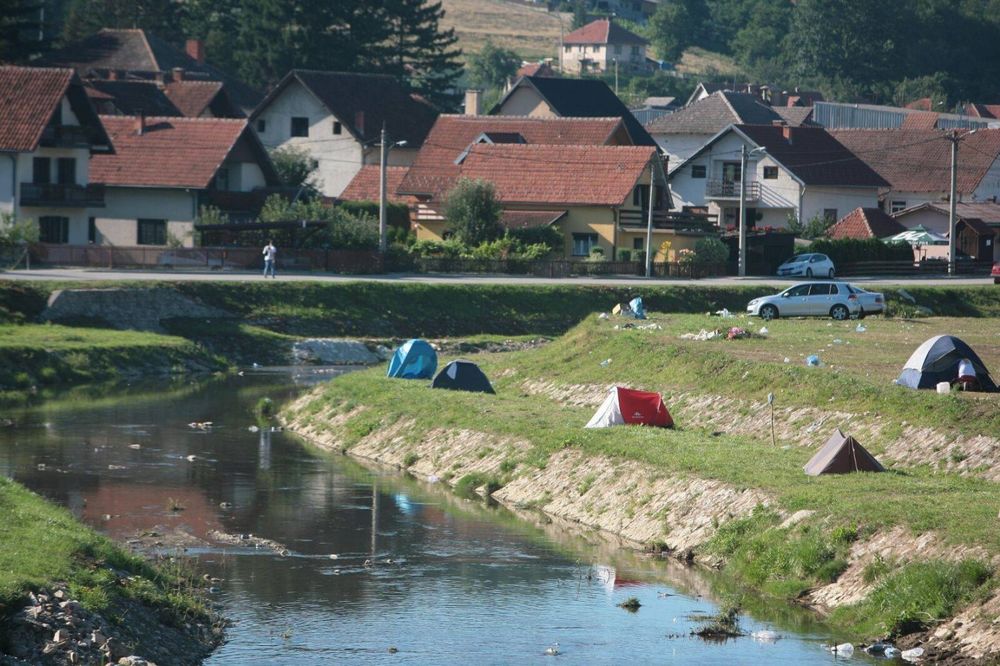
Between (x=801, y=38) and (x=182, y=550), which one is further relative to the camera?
(x=801, y=38)

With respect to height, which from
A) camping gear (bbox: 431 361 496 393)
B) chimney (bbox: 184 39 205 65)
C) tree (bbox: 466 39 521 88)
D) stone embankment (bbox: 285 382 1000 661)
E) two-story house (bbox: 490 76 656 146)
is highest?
tree (bbox: 466 39 521 88)

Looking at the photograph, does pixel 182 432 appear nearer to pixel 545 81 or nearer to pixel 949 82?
pixel 545 81

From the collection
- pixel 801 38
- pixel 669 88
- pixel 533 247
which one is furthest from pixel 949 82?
pixel 533 247

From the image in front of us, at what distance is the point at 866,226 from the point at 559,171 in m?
19.5

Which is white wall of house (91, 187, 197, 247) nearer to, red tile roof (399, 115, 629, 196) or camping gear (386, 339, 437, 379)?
red tile roof (399, 115, 629, 196)

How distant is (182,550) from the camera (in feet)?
95.5

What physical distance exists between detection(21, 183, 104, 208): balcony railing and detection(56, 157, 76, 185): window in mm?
649

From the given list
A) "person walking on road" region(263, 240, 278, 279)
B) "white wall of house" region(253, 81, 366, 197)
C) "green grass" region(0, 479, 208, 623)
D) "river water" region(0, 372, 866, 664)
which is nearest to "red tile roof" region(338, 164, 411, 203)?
"white wall of house" region(253, 81, 366, 197)

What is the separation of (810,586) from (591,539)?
6189 mm

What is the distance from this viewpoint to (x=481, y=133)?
95938mm

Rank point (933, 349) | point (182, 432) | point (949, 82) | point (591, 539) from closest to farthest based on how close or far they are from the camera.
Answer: point (591, 539) < point (933, 349) < point (182, 432) < point (949, 82)

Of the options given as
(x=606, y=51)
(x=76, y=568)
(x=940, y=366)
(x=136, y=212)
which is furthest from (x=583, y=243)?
(x=606, y=51)

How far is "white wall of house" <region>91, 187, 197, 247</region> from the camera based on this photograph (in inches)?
3145

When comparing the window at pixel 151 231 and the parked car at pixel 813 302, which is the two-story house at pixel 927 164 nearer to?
the parked car at pixel 813 302
